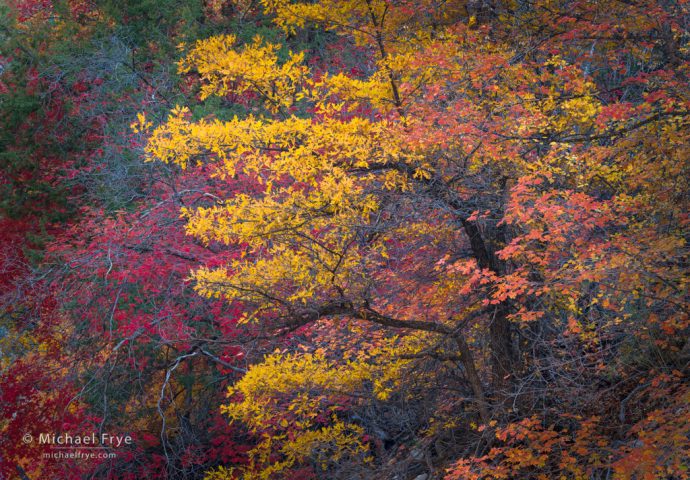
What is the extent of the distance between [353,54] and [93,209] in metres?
7.16

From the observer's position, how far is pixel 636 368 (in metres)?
7.25

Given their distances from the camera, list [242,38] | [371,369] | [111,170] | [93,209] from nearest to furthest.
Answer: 1. [371,369]
2. [93,209]
3. [111,170]
4. [242,38]

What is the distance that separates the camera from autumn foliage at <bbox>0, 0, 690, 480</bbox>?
640cm

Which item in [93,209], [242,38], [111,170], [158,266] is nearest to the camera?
[158,266]

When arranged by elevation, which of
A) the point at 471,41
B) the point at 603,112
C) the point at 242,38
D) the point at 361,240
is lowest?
the point at 361,240

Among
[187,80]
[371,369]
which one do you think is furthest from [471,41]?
[187,80]

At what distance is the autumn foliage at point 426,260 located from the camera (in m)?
6.40

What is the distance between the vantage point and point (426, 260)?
29.9 ft

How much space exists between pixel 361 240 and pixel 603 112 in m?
2.84

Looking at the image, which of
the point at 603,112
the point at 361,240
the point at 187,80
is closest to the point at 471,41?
the point at 603,112

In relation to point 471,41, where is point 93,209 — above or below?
below

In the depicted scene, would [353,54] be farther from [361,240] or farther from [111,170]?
[361,240]

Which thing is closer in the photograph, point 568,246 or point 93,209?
point 568,246

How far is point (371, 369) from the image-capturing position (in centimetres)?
809
